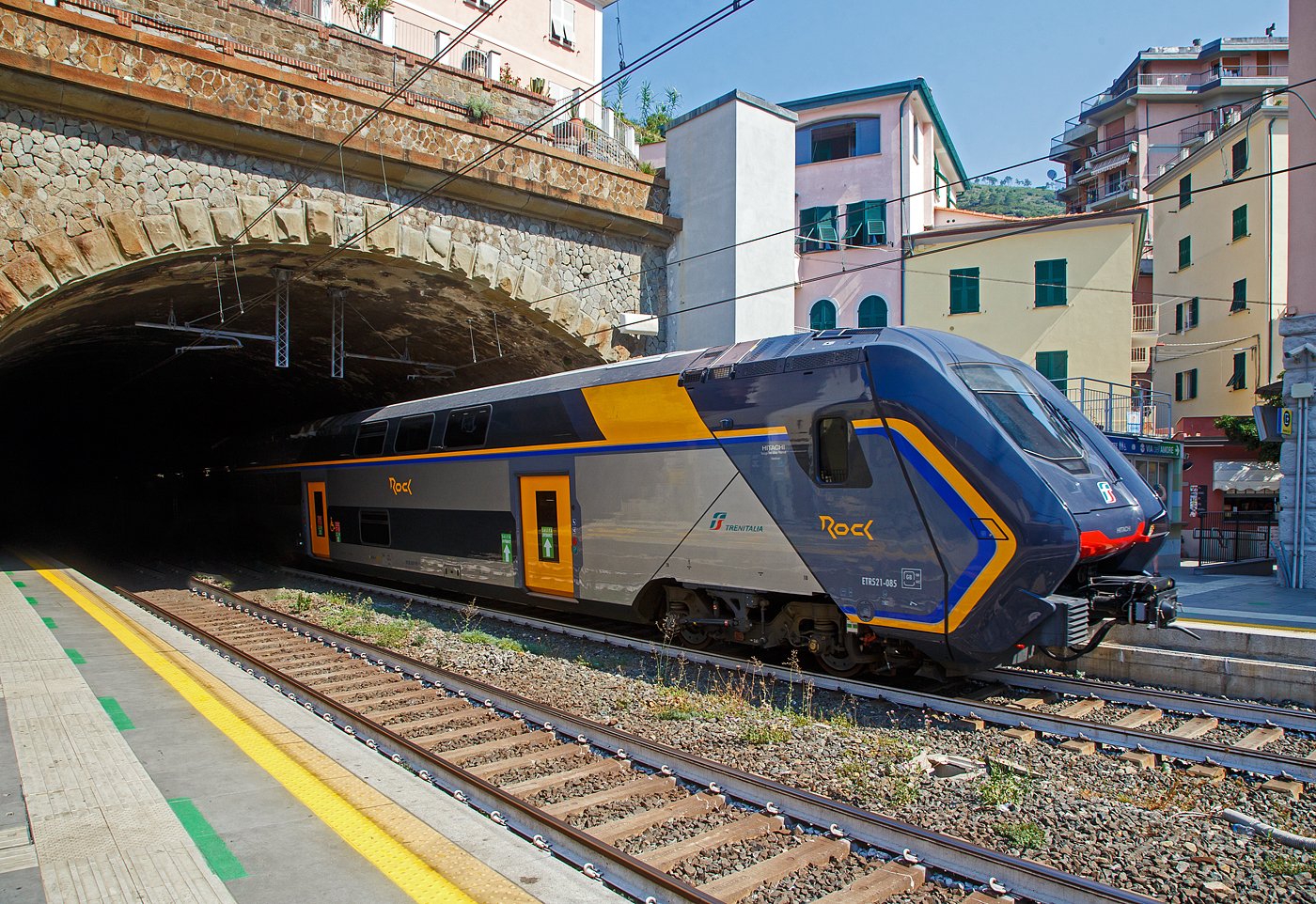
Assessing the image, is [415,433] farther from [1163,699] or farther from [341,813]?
[1163,699]

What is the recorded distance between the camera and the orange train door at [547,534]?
10609 mm

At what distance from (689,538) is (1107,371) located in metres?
20.2

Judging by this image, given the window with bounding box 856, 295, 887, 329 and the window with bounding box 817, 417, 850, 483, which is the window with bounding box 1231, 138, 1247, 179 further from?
the window with bounding box 817, 417, 850, 483

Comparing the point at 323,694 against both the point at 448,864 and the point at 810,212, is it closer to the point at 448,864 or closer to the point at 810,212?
the point at 448,864

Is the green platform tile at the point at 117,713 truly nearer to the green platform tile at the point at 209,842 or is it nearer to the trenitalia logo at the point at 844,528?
the green platform tile at the point at 209,842

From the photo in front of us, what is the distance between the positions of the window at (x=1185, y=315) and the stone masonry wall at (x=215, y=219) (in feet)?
81.0

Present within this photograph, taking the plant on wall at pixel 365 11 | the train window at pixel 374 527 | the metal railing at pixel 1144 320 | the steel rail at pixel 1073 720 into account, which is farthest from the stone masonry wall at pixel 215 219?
the metal railing at pixel 1144 320

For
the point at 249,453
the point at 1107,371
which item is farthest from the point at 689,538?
the point at 1107,371

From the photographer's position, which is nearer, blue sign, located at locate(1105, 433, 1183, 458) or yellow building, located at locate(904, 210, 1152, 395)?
blue sign, located at locate(1105, 433, 1183, 458)

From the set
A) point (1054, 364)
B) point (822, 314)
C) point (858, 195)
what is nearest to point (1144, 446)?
point (1054, 364)

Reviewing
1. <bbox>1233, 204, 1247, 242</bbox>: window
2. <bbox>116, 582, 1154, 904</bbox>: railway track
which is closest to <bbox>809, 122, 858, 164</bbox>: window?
<bbox>1233, 204, 1247, 242</bbox>: window

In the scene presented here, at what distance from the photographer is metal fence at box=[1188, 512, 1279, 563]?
22.6m

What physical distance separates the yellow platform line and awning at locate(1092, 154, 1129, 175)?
65.1 m

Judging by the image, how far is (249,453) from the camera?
69.5ft
